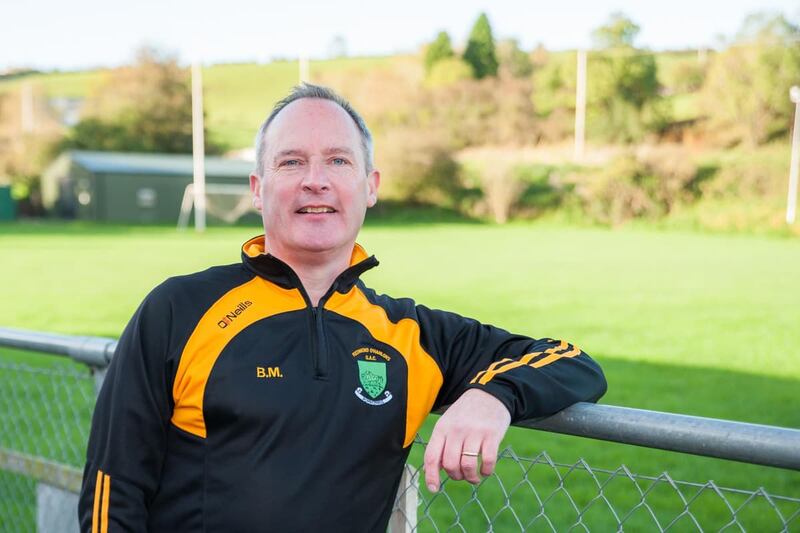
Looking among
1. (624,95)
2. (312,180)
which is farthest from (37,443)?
(624,95)

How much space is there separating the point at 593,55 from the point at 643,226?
25.7m

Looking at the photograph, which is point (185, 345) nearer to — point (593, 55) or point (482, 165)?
point (482, 165)

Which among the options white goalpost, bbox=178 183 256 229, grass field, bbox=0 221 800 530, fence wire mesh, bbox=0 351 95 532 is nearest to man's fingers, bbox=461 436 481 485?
fence wire mesh, bbox=0 351 95 532

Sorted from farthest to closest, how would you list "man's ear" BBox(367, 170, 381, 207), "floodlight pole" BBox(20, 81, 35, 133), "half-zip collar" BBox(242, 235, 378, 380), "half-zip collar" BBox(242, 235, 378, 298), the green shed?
1. "floodlight pole" BBox(20, 81, 35, 133)
2. the green shed
3. "man's ear" BBox(367, 170, 381, 207)
4. "half-zip collar" BBox(242, 235, 378, 298)
5. "half-zip collar" BBox(242, 235, 378, 380)

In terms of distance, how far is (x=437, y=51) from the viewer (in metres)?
75.2

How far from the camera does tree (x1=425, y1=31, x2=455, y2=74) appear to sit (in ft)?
247

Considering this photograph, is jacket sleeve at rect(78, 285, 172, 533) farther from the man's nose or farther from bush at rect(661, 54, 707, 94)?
bush at rect(661, 54, 707, 94)

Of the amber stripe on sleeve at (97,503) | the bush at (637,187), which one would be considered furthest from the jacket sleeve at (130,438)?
the bush at (637,187)

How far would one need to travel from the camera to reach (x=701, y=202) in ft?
134

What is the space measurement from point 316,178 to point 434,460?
2.46 ft

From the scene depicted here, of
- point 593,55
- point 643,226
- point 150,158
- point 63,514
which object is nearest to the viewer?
point 63,514

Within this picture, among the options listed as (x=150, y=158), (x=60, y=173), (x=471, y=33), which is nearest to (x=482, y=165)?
(x=150, y=158)

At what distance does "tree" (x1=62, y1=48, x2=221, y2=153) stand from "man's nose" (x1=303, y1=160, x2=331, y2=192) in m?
52.3

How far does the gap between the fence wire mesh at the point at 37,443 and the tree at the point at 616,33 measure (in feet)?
197
